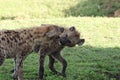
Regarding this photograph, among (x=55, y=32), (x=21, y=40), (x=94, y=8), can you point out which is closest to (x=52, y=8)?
(x=94, y=8)

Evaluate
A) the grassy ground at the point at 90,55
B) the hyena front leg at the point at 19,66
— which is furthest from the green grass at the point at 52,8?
the hyena front leg at the point at 19,66

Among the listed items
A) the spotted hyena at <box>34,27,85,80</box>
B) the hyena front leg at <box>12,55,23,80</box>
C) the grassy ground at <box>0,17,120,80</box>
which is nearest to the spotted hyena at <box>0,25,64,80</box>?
the hyena front leg at <box>12,55,23,80</box>

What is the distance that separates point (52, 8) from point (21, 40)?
736 inches

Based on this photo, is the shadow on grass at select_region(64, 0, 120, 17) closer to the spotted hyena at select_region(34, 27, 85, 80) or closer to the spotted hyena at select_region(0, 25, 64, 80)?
the spotted hyena at select_region(34, 27, 85, 80)

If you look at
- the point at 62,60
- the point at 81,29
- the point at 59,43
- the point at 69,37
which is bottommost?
the point at 81,29

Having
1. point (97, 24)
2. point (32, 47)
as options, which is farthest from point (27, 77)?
point (97, 24)

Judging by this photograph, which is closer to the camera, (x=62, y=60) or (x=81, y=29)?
(x=62, y=60)

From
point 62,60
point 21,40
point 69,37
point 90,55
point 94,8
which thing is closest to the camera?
point 21,40

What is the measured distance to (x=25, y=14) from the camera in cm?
2650

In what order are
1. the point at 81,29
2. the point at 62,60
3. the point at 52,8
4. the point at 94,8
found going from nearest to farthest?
the point at 62,60 < the point at 81,29 < the point at 94,8 < the point at 52,8

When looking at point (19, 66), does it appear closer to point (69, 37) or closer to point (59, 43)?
point (59, 43)

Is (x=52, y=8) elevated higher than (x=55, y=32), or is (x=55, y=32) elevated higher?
(x=55, y=32)

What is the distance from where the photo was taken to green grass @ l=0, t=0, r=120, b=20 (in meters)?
26.6

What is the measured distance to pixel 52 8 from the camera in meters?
27.9
